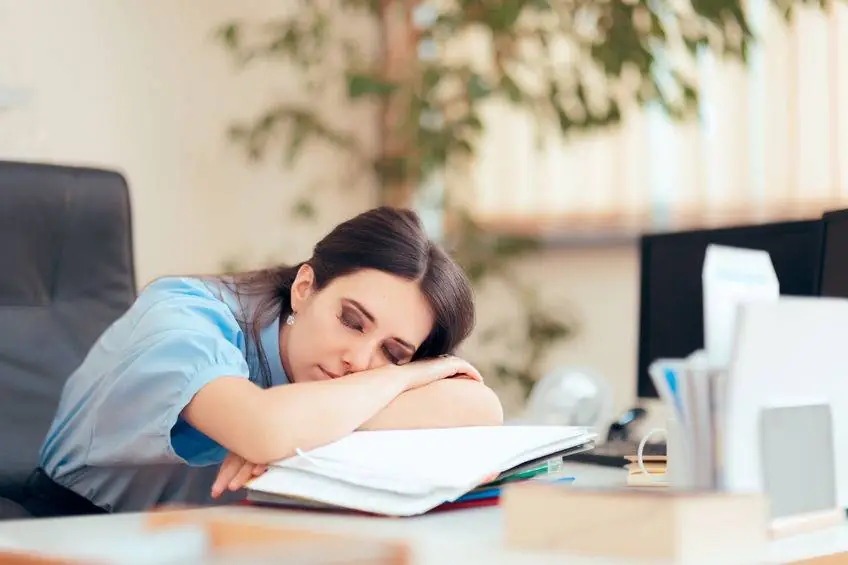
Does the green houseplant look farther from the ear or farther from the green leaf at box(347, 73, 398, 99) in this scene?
the ear

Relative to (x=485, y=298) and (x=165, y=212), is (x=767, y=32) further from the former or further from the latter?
(x=165, y=212)

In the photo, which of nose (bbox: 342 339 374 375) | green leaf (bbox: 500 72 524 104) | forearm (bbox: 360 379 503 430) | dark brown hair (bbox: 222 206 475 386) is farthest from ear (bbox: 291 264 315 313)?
green leaf (bbox: 500 72 524 104)

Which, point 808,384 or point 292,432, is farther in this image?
point 292,432

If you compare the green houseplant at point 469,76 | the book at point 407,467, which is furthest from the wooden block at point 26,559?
the green houseplant at point 469,76

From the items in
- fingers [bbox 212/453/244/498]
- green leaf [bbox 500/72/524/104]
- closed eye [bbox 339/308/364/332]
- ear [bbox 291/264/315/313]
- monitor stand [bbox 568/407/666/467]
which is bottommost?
monitor stand [bbox 568/407/666/467]

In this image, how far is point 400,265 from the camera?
4.64ft

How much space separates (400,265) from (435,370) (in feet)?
0.48

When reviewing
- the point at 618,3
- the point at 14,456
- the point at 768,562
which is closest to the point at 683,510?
the point at 768,562

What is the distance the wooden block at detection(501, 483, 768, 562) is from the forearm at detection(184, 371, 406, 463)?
1.19 feet

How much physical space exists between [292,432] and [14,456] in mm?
716

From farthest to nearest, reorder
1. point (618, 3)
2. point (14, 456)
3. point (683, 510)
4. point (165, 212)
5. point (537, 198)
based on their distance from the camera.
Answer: point (537, 198), point (165, 212), point (618, 3), point (14, 456), point (683, 510)

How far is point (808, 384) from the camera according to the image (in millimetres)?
904

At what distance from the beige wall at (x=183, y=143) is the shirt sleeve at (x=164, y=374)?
1.42 m

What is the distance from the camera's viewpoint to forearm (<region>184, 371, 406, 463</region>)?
111 centimetres
